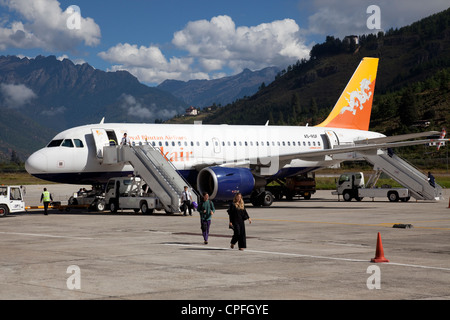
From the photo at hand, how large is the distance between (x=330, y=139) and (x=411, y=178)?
21.2 ft

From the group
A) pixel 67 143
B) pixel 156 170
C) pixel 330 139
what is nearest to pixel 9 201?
pixel 67 143

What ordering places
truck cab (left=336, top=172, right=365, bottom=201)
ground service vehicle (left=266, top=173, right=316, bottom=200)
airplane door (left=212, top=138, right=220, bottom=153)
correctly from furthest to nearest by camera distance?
ground service vehicle (left=266, top=173, right=316, bottom=200) < truck cab (left=336, top=172, right=365, bottom=201) < airplane door (left=212, top=138, right=220, bottom=153)

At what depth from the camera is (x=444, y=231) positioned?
24.5m

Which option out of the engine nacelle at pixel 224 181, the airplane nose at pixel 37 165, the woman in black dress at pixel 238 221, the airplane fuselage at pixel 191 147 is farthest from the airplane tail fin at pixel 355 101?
the woman in black dress at pixel 238 221

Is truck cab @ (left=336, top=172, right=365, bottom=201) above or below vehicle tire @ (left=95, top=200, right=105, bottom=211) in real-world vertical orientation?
above

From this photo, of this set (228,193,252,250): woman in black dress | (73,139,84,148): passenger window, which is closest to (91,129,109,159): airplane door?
(73,139,84,148): passenger window

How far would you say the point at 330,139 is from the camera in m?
46.5

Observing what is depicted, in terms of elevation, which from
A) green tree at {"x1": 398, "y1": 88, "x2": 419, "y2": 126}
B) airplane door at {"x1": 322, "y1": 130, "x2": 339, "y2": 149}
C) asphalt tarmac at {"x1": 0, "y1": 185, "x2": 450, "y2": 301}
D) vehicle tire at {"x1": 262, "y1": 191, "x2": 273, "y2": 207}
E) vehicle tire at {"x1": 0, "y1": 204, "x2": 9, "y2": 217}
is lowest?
asphalt tarmac at {"x1": 0, "y1": 185, "x2": 450, "y2": 301}

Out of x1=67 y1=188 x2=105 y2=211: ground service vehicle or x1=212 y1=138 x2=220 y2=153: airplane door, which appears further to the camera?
x1=212 y1=138 x2=220 y2=153: airplane door

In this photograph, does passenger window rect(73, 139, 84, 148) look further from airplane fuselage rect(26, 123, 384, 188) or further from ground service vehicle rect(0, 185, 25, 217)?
ground service vehicle rect(0, 185, 25, 217)

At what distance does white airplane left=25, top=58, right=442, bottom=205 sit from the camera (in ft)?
113

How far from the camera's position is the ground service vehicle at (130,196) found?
33656mm

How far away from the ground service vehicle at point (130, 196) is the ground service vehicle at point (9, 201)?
4.82 m

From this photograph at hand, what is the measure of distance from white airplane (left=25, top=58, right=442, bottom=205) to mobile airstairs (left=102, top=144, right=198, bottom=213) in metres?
1.04
